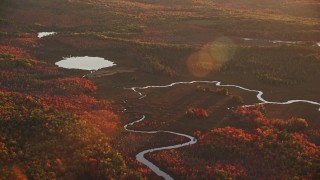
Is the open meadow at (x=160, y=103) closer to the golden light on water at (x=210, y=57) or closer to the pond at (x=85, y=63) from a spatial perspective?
the golden light on water at (x=210, y=57)

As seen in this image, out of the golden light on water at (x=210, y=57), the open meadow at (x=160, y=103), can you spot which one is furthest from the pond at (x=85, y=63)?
the golden light on water at (x=210, y=57)

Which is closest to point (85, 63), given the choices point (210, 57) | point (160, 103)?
point (210, 57)

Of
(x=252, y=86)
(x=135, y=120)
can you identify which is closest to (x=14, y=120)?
(x=135, y=120)

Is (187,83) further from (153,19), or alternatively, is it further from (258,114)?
(153,19)

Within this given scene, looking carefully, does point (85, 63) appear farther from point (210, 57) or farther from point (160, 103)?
point (160, 103)

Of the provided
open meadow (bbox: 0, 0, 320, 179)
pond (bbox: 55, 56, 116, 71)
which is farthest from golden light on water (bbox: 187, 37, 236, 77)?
pond (bbox: 55, 56, 116, 71)

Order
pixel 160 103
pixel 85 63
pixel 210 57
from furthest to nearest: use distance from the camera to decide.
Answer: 1. pixel 210 57
2. pixel 85 63
3. pixel 160 103
